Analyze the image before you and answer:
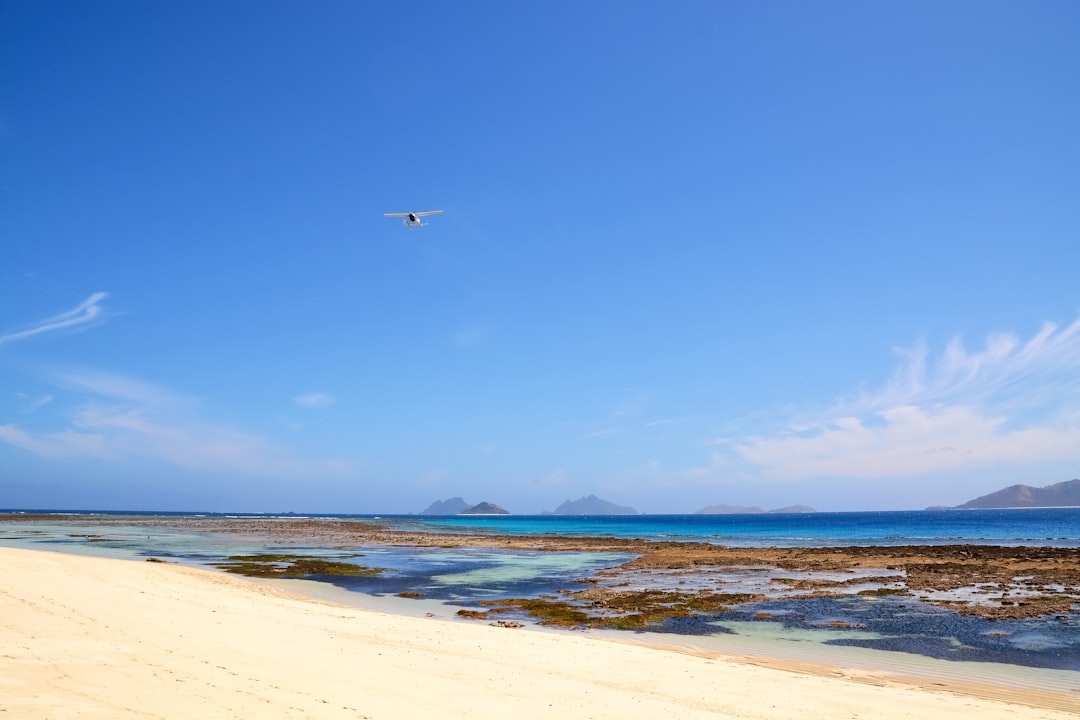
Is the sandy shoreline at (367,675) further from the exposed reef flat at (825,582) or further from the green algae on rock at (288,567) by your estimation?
the green algae on rock at (288,567)

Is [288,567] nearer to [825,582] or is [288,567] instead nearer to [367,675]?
[367,675]

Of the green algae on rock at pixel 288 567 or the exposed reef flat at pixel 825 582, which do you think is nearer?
the exposed reef flat at pixel 825 582

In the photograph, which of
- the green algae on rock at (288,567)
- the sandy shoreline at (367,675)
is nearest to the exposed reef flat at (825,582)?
the sandy shoreline at (367,675)

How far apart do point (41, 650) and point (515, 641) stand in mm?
10374

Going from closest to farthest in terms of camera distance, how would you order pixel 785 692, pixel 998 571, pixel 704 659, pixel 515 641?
pixel 785 692, pixel 704 659, pixel 515 641, pixel 998 571

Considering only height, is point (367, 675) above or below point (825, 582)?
above

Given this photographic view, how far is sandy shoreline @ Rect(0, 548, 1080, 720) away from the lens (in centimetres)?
901

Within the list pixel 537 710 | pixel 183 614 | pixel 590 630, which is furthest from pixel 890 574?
→ pixel 183 614

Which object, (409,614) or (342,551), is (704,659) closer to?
(409,614)

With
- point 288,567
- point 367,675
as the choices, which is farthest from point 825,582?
point 288,567

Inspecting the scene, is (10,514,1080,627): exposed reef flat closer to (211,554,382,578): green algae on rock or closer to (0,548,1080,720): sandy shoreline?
(0,548,1080,720): sandy shoreline

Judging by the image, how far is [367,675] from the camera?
1161 cm

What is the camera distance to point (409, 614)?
22625 millimetres

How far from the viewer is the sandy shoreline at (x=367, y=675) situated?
9.01 m
